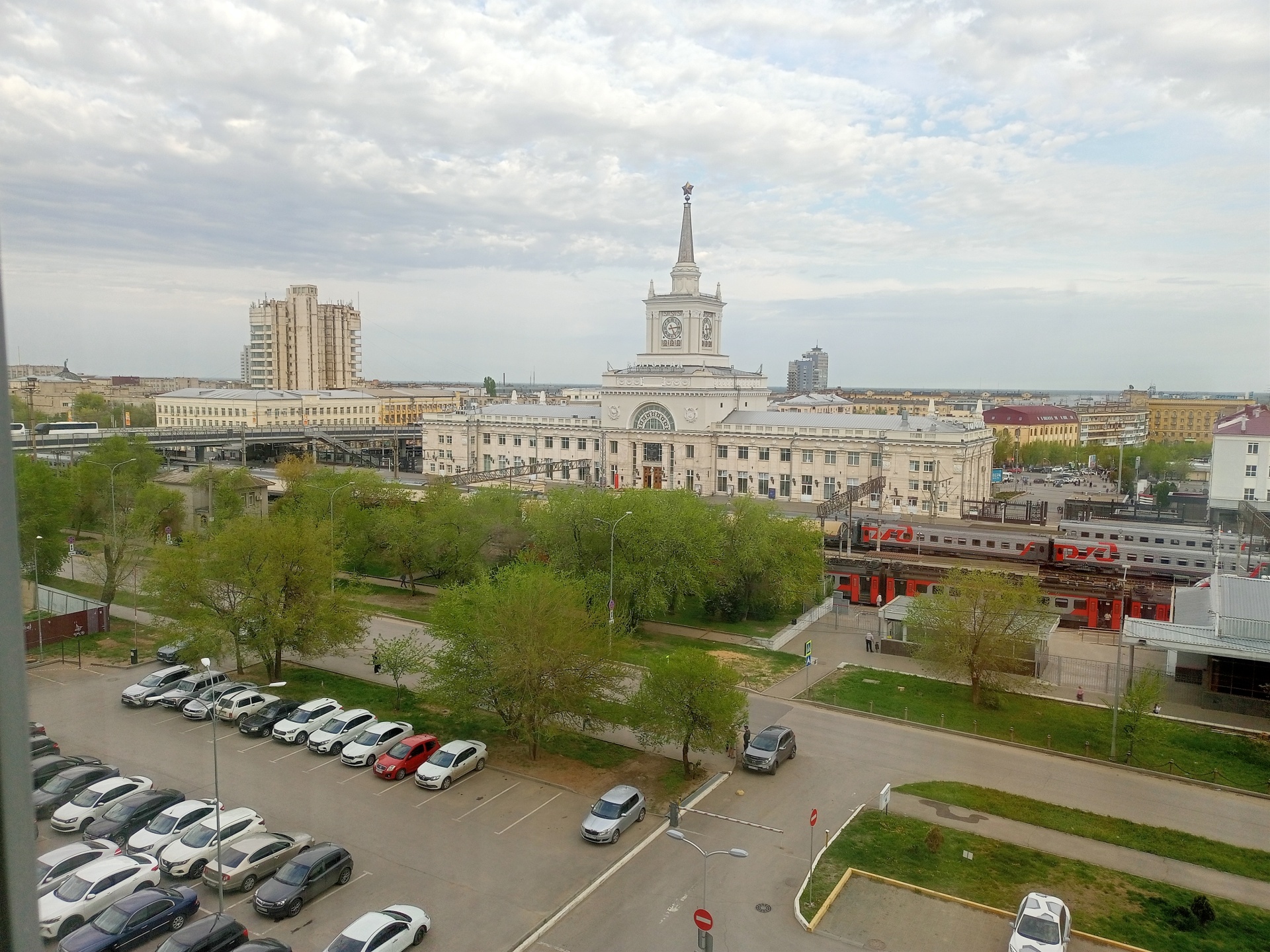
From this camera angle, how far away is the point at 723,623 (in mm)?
21188

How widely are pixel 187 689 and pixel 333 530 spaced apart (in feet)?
21.7

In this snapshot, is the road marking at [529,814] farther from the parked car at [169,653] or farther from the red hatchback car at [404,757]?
the parked car at [169,653]

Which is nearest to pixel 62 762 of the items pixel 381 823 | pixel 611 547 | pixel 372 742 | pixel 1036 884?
pixel 372 742

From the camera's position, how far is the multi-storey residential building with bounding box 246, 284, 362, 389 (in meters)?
35.7

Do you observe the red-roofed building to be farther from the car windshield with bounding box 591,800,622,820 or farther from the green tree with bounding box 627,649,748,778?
the car windshield with bounding box 591,800,622,820

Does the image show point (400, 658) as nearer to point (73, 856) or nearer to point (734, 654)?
point (73, 856)

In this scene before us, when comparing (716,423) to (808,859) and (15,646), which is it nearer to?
(808,859)

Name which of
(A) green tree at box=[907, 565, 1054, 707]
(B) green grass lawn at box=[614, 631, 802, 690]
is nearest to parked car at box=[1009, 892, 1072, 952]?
(A) green tree at box=[907, 565, 1054, 707]

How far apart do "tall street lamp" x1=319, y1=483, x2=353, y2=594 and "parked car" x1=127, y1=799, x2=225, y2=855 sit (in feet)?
19.3

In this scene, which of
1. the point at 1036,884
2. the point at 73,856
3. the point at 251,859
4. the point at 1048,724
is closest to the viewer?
the point at 73,856

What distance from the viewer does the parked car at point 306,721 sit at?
512 inches

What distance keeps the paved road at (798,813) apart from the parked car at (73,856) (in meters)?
4.80

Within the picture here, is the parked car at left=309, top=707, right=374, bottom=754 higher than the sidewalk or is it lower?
higher

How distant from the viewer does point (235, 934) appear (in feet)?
26.5
